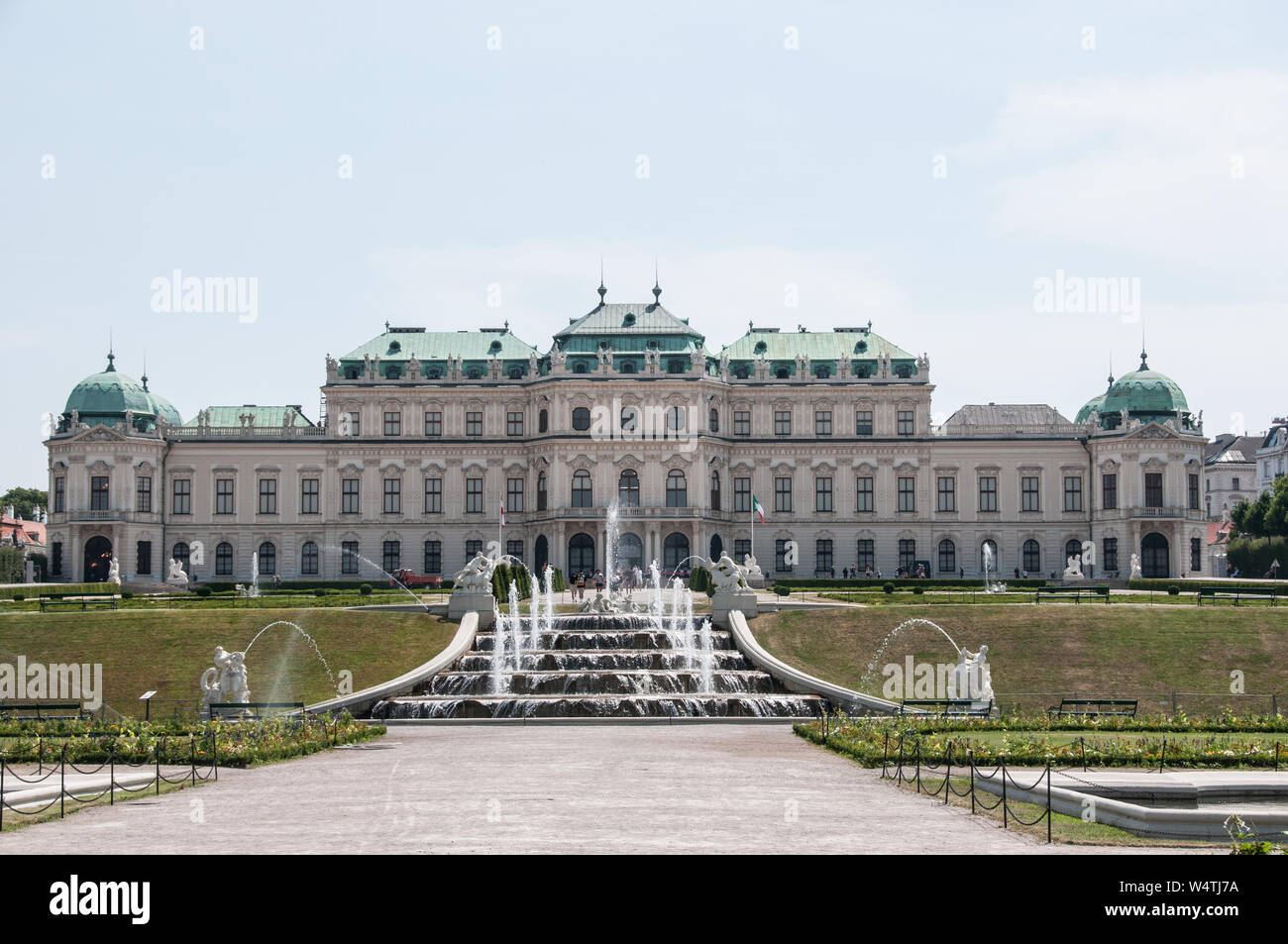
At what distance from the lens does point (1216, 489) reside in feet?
475

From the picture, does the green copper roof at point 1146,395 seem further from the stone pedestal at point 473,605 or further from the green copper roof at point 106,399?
the green copper roof at point 106,399

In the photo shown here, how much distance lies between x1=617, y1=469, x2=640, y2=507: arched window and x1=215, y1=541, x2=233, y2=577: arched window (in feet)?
74.3

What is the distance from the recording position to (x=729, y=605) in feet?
173

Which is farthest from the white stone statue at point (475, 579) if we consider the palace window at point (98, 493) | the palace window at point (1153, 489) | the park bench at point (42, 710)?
the palace window at point (1153, 489)

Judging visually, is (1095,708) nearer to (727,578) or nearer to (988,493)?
(727,578)

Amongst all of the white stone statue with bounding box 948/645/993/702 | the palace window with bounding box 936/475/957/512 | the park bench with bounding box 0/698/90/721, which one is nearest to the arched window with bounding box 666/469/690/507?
the palace window with bounding box 936/475/957/512

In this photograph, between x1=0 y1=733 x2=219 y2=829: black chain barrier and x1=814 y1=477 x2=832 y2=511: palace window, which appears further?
x1=814 y1=477 x2=832 y2=511: palace window

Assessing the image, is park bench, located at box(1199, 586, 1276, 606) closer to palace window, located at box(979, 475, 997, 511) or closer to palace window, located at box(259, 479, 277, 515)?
palace window, located at box(979, 475, 997, 511)

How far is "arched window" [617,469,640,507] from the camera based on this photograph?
82.3 metres

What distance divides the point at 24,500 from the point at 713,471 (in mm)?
84541

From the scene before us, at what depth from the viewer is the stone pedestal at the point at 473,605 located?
52469 mm

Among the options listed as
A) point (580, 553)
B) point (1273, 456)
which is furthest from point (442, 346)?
point (1273, 456)
